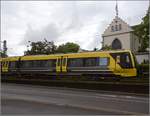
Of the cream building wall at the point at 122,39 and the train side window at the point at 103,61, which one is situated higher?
the cream building wall at the point at 122,39

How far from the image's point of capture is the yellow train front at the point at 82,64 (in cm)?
2984

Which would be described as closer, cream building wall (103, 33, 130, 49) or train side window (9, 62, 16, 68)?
train side window (9, 62, 16, 68)

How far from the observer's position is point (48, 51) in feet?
241

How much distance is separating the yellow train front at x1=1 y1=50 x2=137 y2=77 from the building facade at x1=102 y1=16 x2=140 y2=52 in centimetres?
4702

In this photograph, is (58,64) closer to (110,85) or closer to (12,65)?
(12,65)

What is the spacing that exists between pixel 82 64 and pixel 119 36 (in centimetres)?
5485

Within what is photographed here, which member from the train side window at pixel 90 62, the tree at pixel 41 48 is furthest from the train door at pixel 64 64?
the tree at pixel 41 48

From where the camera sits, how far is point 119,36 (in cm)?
8544

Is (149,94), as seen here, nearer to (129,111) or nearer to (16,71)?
(129,111)

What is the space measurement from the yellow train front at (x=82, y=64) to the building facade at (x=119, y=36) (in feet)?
154

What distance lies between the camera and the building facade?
8356 centimetres

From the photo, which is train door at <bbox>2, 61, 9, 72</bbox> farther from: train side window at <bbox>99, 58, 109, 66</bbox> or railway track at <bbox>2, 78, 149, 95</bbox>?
train side window at <bbox>99, 58, 109, 66</bbox>

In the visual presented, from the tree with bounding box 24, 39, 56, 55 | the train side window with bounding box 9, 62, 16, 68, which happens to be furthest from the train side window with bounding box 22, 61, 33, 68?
the tree with bounding box 24, 39, 56, 55

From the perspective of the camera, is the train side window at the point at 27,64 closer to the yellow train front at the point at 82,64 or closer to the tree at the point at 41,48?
the yellow train front at the point at 82,64
